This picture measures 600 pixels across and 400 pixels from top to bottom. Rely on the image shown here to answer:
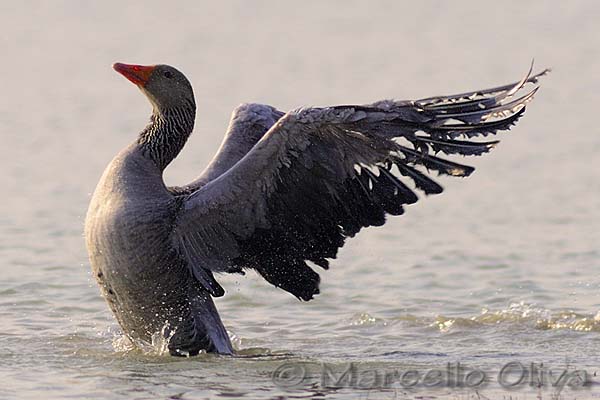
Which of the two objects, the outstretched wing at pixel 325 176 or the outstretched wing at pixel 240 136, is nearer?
the outstretched wing at pixel 325 176

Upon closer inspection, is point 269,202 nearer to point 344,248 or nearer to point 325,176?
point 325,176

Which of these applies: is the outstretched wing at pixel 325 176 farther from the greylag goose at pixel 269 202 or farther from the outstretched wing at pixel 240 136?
the outstretched wing at pixel 240 136

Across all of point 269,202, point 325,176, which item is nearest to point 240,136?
point 269,202

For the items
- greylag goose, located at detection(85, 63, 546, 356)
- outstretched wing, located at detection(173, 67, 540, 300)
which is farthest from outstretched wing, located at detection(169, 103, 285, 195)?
outstretched wing, located at detection(173, 67, 540, 300)

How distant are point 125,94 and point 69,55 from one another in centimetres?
400

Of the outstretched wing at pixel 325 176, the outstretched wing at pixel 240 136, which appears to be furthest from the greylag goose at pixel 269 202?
the outstretched wing at pixel 240 136

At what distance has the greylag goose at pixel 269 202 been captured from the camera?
10625 millimetres

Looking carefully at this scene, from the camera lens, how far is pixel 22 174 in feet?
64.5

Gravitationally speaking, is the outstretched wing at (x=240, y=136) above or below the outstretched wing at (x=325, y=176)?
above

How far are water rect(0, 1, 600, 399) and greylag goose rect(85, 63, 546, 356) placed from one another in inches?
21.7

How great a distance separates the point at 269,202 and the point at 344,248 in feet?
19.7

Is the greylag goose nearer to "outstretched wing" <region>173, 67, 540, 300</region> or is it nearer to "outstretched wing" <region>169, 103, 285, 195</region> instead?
"outstretched wing" <region>173, 67, 540, 300</region>

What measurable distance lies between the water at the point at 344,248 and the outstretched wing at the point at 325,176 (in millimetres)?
955

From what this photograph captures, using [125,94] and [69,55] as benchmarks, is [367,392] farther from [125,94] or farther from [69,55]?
[69,55]
